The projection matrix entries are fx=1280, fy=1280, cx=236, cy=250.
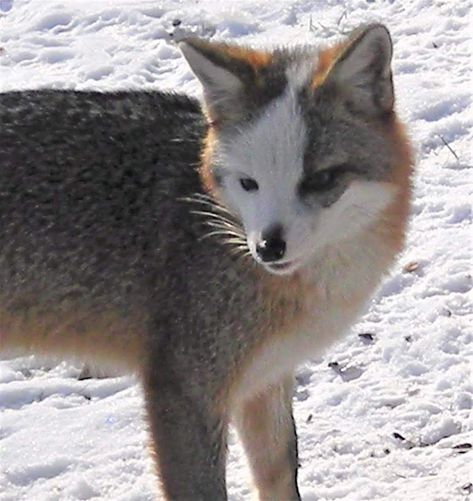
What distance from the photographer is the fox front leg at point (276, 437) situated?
18.9 feet

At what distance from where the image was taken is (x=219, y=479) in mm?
5305

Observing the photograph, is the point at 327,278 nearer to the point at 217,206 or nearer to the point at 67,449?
the point at 217,206

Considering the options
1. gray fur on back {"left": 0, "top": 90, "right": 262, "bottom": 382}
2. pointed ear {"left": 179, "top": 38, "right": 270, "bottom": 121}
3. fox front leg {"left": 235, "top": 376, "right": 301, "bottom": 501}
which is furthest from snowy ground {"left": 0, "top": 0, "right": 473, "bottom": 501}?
pointed ear {"left": 179, "top": 38, "right": 270, "bottom": 121}

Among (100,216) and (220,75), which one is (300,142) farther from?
(100,216)

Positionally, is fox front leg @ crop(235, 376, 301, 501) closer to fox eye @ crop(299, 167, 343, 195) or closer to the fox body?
the fox body

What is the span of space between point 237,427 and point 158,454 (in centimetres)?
68

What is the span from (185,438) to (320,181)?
1246 millimetres

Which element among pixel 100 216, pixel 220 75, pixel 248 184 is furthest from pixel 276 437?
pixel 220 75

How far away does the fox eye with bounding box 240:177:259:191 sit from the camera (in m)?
4.77

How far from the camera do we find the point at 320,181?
4.71 m

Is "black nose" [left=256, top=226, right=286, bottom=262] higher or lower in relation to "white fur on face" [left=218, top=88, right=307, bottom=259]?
lower

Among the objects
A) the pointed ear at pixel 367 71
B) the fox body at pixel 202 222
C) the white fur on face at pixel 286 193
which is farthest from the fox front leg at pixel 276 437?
the pointed ear at pixel 367 71

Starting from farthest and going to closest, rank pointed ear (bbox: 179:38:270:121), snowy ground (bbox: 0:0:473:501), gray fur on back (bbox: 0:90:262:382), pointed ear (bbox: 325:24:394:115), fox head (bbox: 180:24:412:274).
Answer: snowy ground (bbox: 0:0:473:501), gray fur on back (bbox: 0:90:262:382), pointed ear (bbox: 179:38:270:121), pointed ear (bbox: 325:24:394:115), fox head (bbox: 180:24:412:274)

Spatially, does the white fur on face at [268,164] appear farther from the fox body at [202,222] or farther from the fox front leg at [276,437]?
the fox front leg at [276,437]
